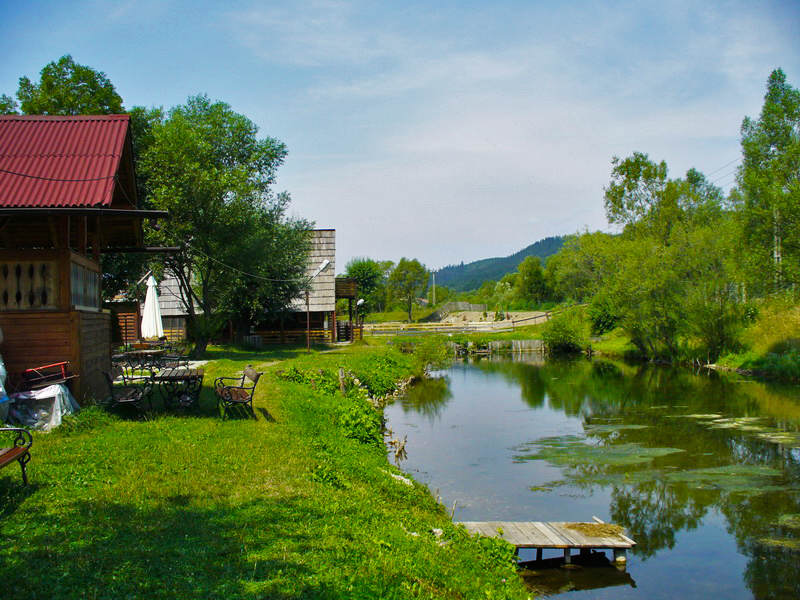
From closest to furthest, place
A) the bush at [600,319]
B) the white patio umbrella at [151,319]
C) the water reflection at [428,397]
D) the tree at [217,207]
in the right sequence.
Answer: the white patio umbrella at [151,319] < the water reflection at [428,397] < the tree at [217,207] < the bush at [600,319]

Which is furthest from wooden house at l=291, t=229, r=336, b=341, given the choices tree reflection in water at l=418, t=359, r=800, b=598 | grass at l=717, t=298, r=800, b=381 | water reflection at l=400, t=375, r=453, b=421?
grass at l=717, t=298, r=800, b=381

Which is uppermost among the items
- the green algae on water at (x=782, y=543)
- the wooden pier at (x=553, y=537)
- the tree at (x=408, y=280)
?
the tree at (x=408, y=280)

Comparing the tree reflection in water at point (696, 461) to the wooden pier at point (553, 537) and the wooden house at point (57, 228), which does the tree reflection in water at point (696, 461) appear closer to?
the wooden pier at point (553, 537)

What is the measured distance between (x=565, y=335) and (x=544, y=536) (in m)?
39.0

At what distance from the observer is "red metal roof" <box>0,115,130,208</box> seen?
10195 mm

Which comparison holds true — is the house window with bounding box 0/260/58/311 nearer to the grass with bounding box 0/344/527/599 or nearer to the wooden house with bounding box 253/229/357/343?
the grass with bounding box 0/344/527/599

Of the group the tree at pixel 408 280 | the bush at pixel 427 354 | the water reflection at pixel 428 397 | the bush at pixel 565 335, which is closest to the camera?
the water reflection at pixel 428 397

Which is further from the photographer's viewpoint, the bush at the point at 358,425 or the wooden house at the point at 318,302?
the wooden house at the point at 318,302

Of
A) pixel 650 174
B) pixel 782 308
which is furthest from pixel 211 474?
pixel 650 174

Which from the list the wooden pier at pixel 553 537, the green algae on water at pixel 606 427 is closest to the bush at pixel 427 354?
the green algae on water at pixel 606 427

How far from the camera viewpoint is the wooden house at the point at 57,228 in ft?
33.2

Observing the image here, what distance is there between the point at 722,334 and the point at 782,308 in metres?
3.51

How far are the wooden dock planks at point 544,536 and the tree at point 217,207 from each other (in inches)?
610

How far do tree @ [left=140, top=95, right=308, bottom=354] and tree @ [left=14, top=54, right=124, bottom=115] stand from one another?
283cm
